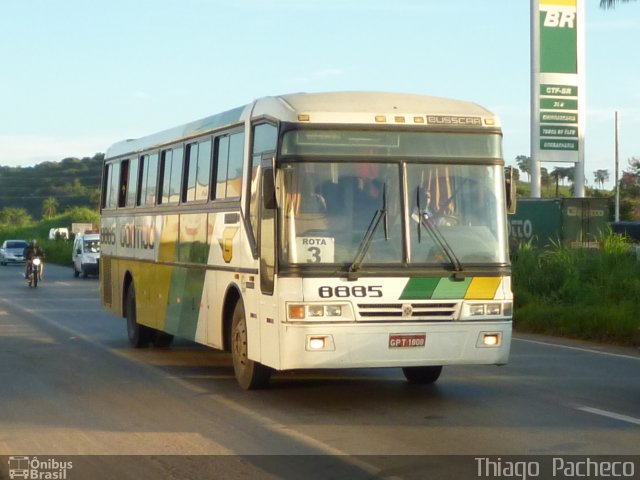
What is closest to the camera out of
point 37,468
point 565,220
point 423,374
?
point 37,468

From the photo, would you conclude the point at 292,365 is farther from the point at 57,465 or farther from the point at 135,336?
the point at 135,336

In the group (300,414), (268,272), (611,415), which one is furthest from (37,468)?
(611,415)

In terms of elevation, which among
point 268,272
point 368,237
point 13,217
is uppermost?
point 13,217

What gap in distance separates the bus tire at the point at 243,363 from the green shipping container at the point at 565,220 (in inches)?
687

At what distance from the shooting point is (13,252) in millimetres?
72188

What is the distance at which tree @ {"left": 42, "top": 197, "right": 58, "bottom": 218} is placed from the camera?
161200 millimetres

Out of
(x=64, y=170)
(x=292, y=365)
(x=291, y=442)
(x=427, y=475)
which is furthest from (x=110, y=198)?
(x=64, y=170)

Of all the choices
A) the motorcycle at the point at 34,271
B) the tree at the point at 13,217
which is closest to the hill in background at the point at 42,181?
the tree at the point at 13,217

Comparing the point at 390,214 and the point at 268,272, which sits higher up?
the point at 390,214

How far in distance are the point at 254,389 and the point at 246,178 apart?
225cm

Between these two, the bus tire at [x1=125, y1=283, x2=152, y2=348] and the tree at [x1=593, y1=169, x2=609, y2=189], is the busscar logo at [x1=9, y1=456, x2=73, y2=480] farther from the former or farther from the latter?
the tree at [x1=593, y1=169, x2=609, y2=189]

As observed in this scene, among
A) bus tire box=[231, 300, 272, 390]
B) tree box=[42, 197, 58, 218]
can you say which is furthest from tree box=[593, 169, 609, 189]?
bus tire box=[231, 300, 272, 390]

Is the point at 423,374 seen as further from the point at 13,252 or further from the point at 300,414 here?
the point at 13,252

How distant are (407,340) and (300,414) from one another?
1.25 metres
